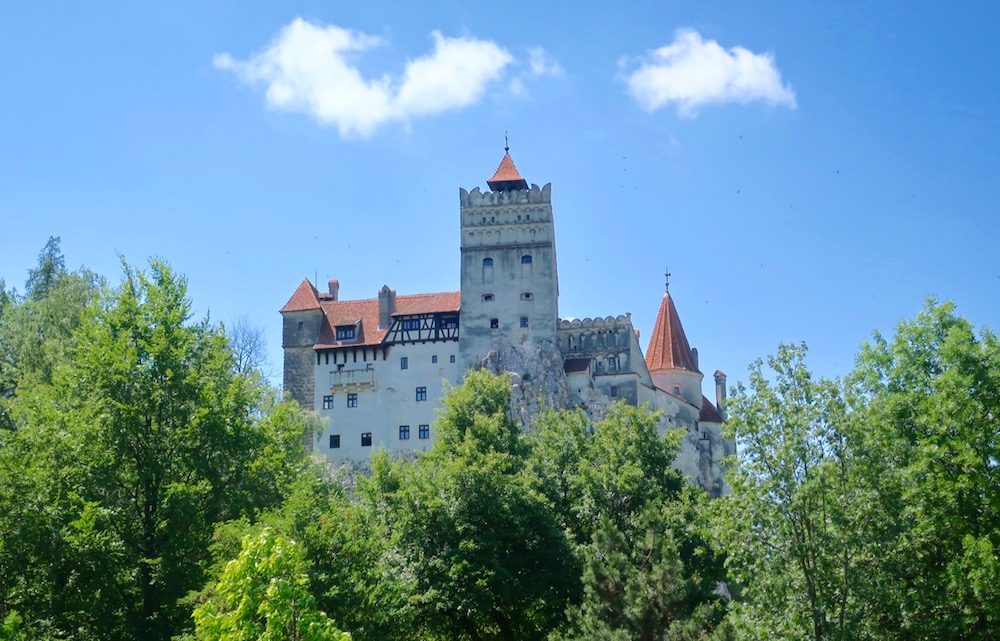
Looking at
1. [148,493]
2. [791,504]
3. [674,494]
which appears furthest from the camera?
[674,494]

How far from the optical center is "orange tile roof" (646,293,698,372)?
65312 millimetres

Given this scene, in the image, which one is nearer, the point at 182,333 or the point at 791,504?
the point at 791,504

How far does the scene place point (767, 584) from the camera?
20.3 metres

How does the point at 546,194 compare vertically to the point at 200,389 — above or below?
above

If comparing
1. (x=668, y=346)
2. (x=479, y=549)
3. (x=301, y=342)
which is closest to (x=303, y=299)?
(x=301, y=342)

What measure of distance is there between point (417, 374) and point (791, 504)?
1661 inches

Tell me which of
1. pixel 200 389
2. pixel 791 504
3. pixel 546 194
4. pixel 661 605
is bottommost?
pixel 661 605

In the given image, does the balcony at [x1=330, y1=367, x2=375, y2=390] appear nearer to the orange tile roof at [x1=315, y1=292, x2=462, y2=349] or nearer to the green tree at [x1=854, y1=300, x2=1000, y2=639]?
the orange tile roof at [x1=315, y1=292, x2=462, y2=349]

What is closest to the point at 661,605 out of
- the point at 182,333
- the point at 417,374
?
the point at 182,333

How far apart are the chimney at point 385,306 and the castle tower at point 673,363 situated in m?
15.7

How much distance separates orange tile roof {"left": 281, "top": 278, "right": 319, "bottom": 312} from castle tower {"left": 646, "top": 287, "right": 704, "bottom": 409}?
20452 millimetres

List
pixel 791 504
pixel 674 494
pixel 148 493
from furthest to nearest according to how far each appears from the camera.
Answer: pixel 674 494, pixel 148 493, pixel 791 504

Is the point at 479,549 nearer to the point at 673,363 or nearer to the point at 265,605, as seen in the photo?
the point at 265,605

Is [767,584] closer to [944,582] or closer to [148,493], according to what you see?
[944,582]
